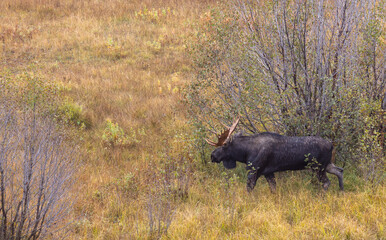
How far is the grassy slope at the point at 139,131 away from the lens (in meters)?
5.50

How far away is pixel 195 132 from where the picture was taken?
7.91 meters

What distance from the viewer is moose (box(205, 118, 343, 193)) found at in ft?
20.8

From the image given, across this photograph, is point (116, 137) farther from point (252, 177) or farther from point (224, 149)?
point (252, 177)

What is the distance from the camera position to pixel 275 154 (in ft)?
21.0

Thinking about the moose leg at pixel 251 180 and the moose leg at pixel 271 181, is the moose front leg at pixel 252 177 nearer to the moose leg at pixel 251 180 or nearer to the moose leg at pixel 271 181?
the moose leg at pixel 251 180

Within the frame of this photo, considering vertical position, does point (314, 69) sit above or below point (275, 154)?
above

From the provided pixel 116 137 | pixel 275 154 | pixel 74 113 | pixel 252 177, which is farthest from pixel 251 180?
pixel 74 113

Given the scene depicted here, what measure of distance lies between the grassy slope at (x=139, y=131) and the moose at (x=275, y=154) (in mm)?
361

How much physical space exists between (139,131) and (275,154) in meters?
3.99

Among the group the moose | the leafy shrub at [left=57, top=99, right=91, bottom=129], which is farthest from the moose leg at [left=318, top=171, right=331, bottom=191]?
the leafy shrub at [left=57, top=99, right=91, bottom=129]

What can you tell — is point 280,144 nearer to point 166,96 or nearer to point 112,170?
point 112,170

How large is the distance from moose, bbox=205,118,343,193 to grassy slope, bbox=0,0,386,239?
361 mm

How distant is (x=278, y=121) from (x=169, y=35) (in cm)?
1036

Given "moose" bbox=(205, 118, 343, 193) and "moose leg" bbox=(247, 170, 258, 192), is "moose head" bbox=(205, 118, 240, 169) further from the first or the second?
"moose leg" bbox=(247, 170, 258, 192)
